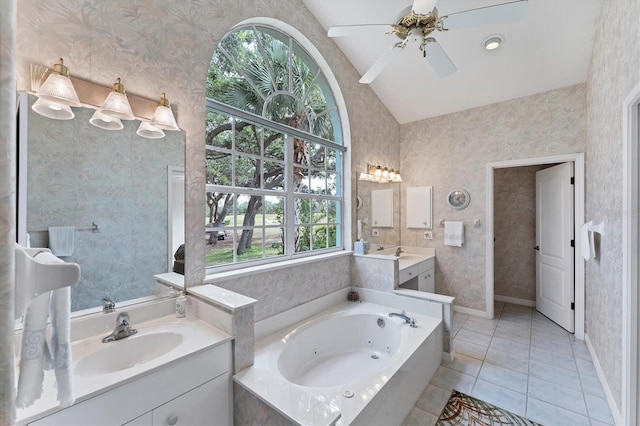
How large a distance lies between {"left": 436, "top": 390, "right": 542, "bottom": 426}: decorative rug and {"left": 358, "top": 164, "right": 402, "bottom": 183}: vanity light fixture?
7.80ft

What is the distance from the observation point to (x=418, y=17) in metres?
1.75

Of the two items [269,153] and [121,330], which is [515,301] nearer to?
[269,153]

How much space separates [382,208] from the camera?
3.84 meters

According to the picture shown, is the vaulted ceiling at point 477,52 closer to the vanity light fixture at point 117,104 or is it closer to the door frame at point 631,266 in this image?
the door frame at point 631,266

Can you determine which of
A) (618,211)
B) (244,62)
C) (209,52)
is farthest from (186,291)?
(618,211)

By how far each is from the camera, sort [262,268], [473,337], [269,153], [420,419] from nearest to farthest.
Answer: [420,419] < [262,268] < [269,153] < [473,337]

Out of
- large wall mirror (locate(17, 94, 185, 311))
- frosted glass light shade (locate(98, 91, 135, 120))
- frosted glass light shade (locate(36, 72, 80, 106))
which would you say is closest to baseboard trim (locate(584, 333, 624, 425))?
large wall mirror (locate(17, 94, 185, 311))

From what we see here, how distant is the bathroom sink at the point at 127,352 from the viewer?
1.35 metres

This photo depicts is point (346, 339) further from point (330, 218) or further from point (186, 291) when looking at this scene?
point (186, 291)

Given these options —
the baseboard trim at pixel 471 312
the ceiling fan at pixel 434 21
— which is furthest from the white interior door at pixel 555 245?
the ceiling fan at pixel 434 21

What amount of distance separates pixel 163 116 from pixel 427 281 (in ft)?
11.5

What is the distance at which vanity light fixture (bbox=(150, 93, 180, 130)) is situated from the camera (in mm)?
1699

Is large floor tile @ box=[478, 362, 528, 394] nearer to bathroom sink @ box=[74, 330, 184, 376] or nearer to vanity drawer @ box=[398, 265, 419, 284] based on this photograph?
vanity drawer @ box=[398, 265, 419, 284]

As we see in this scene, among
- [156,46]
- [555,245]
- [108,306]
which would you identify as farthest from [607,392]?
[156,46]
